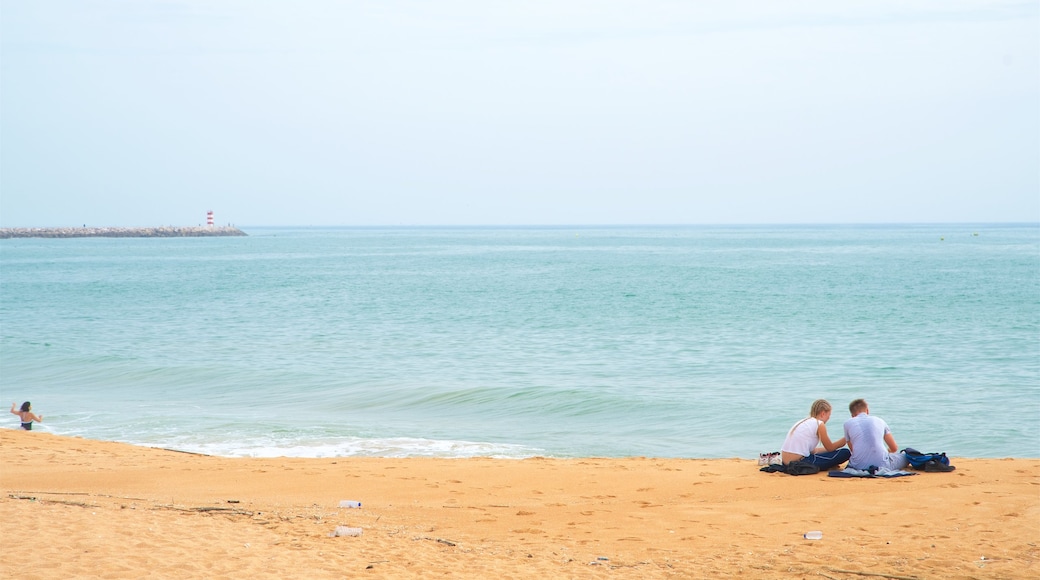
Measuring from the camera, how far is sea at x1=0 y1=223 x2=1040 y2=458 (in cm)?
1547

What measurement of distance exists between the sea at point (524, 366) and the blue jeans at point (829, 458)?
3496mm

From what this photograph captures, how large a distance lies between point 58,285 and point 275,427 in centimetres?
4644

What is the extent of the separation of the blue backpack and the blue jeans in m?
0.73

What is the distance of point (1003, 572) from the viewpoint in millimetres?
6695

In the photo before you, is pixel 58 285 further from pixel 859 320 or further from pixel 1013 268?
pixel 1013 268

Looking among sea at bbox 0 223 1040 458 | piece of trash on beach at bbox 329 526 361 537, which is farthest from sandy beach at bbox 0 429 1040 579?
sea at bbox 0 223 1040 458

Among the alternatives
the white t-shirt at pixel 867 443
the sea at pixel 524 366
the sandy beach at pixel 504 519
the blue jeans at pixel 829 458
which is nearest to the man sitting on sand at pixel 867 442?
the white t-shirt at pixel 867 443

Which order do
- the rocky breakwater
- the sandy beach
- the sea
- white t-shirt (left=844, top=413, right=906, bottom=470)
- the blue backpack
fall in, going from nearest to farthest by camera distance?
the sandy beach
white t-shirt (left=844, top=413, right=906, bottom=470)
the blue backpack
the sea
the rocky breakwater

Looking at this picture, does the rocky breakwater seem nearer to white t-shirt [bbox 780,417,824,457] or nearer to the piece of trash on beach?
white t-shirt [bbox 780,417,824,457]

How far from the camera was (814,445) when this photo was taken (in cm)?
1055

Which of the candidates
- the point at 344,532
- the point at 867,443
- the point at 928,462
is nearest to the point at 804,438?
the point at 867,443

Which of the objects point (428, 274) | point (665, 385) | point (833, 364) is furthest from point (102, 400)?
point (428, 274)

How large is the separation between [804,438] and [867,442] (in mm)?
686

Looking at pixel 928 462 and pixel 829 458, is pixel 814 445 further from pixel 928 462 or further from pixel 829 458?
pixel 928 462
